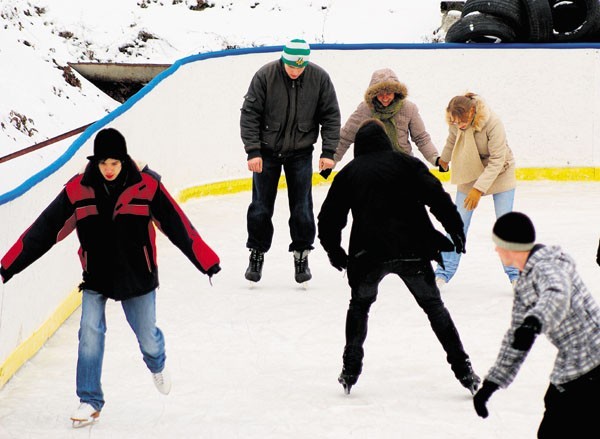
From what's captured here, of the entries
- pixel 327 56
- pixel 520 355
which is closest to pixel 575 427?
pixel 520 355

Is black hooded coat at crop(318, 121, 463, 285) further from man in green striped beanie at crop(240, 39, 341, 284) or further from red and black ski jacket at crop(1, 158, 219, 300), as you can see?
man in green striped beanie at crop(240, 39, 341, 284)

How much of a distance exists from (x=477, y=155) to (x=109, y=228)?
10.3 feet

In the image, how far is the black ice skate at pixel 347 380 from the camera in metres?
6.07

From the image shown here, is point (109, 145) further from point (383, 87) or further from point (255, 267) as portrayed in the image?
point (255, 267)

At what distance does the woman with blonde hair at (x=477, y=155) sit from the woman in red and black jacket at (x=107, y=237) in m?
2.57

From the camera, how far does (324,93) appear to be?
8211 mm

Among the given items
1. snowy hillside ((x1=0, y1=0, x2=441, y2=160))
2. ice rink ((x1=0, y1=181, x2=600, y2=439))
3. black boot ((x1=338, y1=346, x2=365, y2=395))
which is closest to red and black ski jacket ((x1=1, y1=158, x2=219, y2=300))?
ice rink ((x1=0, y1=181, x2=600, y2=439))

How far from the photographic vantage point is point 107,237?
545cm

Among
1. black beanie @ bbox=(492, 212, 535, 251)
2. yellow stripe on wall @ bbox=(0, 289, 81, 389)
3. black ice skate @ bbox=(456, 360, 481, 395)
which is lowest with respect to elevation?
yellow stripe on wall @ bbox=(0, 289, 81, 389)

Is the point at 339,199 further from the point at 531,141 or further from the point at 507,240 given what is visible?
the point at 531,141

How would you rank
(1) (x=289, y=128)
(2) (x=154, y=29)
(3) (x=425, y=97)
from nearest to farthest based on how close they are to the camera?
1. (1) (x=289, y=128)
2. (3) (x=425, y=97)
3. (2) (x=154, y=29)

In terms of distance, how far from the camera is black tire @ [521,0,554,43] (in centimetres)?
1312

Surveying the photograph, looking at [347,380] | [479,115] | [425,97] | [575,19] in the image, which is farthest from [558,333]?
[575,19]

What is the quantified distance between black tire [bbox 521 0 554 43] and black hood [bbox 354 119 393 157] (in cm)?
763
